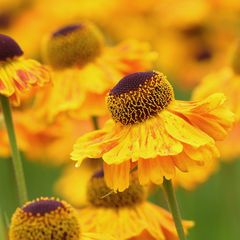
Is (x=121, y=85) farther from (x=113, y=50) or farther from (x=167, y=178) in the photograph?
(x=113, y=50)

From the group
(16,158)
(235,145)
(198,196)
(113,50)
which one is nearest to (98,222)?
(16,158)

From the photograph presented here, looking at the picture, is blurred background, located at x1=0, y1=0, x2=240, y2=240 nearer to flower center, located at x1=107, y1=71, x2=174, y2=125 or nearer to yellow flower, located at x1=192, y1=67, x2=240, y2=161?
yellow flower, located at x1=192, y1=67, x2=240, y2=161

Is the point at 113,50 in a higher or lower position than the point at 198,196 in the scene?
higher

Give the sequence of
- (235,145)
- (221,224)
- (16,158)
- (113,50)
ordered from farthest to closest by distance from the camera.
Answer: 1. (221,224)
2. (235,145)
3. (113,50)
4. (16,158)

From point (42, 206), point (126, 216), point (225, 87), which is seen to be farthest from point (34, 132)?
point (42, 206)

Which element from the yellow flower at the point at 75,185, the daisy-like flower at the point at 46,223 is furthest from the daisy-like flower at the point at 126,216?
the yellow flower at the point at 75,185

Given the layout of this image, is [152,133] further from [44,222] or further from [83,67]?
[83,67]

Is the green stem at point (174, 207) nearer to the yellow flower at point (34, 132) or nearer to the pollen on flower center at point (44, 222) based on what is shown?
the pollen on flower center at point (44, 222)
